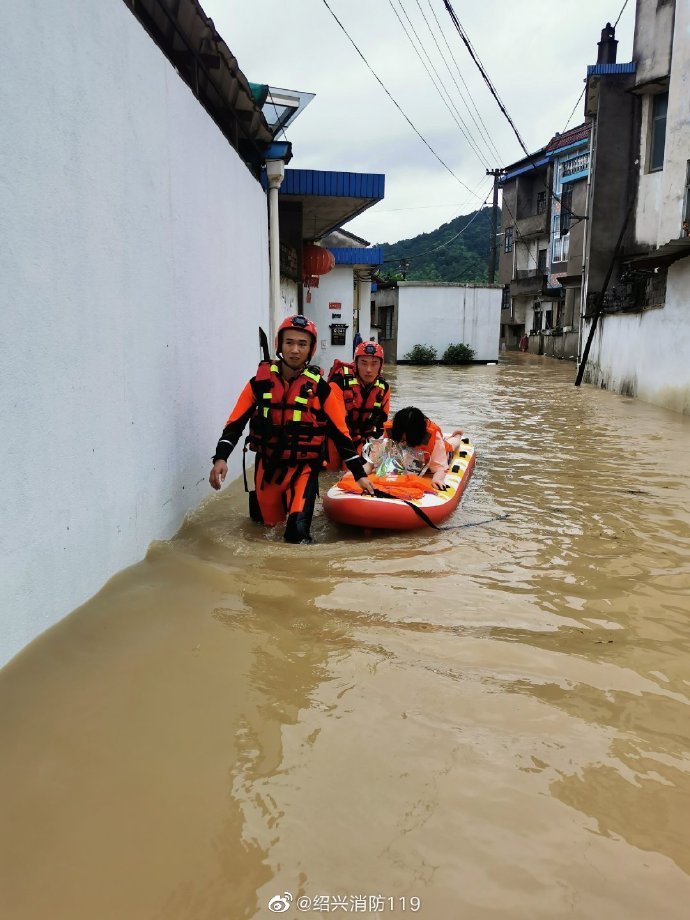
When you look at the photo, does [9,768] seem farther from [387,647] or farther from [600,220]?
[600,220]

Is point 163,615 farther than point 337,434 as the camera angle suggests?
No

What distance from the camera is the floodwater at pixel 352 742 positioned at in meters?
1.81

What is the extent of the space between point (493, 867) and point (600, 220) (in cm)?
2086

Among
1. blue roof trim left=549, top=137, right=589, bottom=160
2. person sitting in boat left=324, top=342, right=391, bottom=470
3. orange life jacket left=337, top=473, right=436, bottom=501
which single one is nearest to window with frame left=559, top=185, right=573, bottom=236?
blue roof trim left=549, top=137, right=589, bottom=160

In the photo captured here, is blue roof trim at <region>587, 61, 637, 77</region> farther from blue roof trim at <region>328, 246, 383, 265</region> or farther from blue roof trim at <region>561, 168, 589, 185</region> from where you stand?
blue roof trim at <region>561, 168, 589, 185</region>

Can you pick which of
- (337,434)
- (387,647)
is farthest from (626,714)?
(337,434)

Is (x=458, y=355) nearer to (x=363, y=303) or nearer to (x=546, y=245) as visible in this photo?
(x=363, y=303)

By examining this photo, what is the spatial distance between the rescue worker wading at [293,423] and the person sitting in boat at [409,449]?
106cm

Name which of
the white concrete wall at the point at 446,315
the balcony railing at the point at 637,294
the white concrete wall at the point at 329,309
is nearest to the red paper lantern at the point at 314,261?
the white concrete wall at the point at 329,309

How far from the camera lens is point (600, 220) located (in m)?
19.9

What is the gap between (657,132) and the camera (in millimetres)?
17578

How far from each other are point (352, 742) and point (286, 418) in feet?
9.12

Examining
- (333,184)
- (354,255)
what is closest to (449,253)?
(354,255)

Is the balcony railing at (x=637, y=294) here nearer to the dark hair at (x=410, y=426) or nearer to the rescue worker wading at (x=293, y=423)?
the dark hair at (x=410, y=426)
